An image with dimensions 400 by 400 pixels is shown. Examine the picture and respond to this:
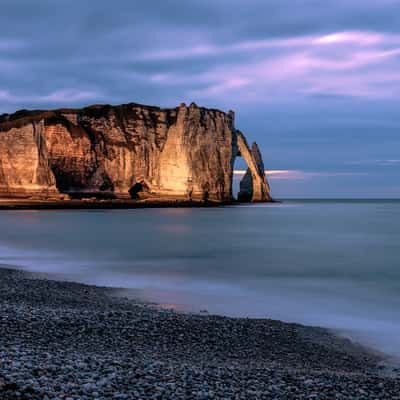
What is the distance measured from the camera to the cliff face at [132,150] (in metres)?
81.1

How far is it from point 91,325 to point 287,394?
4106 mm

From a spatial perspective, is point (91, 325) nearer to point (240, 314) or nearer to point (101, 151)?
point (240, 314)

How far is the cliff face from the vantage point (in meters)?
81.1

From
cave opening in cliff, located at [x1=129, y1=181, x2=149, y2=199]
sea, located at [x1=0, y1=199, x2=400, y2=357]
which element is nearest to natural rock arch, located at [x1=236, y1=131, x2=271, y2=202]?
cave opening in cliff, located at [x1=129, y1=181, x2=149, y2=199]

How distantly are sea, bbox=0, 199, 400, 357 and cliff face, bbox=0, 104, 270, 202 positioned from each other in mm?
44352

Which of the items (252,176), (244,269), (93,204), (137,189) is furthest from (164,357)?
(252,176)

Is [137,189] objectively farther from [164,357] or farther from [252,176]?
[164,357]

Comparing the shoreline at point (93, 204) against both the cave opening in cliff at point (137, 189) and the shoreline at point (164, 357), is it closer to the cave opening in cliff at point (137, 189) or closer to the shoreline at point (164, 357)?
the cave opening in cliff at point (137, 189)

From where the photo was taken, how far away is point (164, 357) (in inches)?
280

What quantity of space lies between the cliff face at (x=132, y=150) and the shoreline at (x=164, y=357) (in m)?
68.5

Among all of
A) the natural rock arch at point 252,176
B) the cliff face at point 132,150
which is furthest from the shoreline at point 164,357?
the natural rock arch at point 252,176

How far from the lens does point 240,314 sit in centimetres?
1151

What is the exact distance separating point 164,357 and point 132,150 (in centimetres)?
8091

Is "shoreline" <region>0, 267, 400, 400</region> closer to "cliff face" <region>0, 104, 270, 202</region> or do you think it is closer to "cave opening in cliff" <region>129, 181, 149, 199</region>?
"cliff face" <region>0, 104, 270, 202</region>
